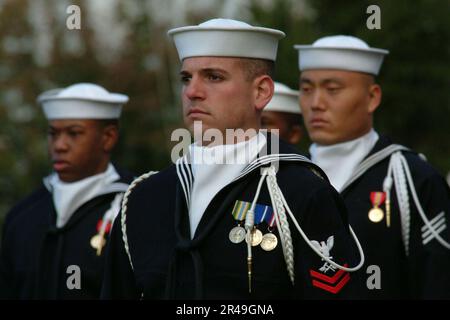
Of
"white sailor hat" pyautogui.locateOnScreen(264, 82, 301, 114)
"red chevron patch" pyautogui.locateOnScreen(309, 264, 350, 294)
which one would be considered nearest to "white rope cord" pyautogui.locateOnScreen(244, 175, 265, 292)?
"red chevron patch" pyautogui.locateOnScreen(309, 264, 350, 294)

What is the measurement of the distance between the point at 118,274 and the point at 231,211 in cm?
73

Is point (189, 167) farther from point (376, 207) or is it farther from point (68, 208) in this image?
point (68, 208)

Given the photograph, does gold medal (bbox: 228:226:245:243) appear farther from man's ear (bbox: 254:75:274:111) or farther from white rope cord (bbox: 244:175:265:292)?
man's ear (bbox: 254:75:274:111)

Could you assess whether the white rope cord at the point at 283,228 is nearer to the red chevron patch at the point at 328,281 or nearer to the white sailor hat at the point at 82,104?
the red chevron patch at the point at 328,281

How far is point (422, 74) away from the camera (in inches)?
600

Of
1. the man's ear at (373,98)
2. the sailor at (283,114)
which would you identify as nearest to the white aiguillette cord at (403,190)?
the man's ear at (373,98)

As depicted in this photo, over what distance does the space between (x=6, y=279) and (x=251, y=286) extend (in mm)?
3791

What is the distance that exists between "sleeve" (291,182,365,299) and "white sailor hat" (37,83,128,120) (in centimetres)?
355

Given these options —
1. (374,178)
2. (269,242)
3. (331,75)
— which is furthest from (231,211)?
(331,75)

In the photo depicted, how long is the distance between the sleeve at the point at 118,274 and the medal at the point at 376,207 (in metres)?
2.21

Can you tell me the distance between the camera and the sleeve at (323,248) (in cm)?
475

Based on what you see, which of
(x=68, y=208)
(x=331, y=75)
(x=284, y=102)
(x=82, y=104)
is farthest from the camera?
(x=284, y=102)

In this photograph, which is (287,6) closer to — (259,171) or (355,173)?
(355,173)

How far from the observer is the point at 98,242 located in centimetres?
767
